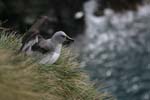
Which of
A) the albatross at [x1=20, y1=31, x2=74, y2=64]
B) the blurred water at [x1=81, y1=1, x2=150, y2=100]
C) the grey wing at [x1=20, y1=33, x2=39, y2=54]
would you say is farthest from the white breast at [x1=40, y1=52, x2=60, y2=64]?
the blurred water at [x1=81, y1=1, x2=150, y2=100]

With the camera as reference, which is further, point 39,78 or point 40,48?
point 40,48

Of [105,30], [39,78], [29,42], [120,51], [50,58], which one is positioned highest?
[105,30]

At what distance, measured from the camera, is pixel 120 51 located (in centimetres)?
2461

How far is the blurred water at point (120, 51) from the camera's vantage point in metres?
20.5

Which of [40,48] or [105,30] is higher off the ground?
[105,30]

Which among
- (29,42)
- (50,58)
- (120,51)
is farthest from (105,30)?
(29,42)

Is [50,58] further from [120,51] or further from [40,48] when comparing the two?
[120,51]

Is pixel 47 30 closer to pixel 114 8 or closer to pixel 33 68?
pixel 114 8

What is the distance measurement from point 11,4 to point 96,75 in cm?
506

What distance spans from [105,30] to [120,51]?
3.33 m

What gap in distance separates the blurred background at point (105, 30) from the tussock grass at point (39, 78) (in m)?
9.34

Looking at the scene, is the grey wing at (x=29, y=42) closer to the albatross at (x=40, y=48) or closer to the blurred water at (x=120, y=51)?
the albatross at (x=40, y=48)

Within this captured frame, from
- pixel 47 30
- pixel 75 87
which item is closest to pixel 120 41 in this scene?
pixel 47 30

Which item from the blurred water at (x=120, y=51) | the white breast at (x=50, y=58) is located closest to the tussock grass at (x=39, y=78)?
the white breast at (x=50, y=58)
